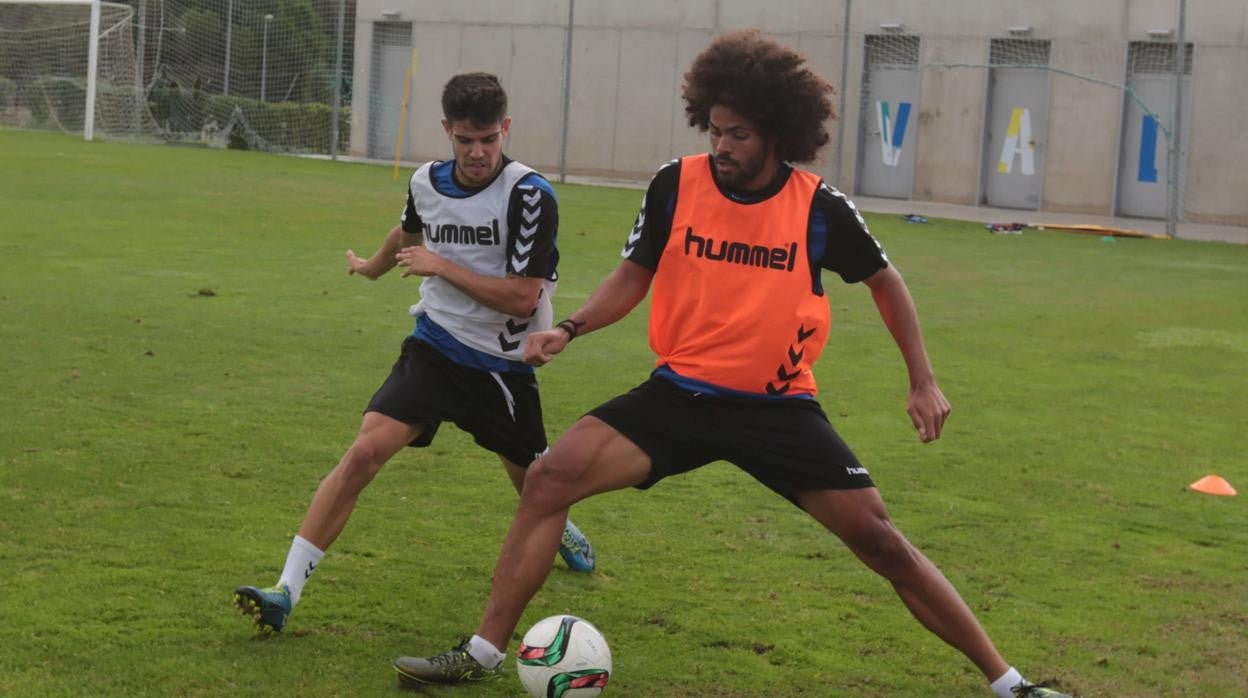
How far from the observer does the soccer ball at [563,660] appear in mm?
4840

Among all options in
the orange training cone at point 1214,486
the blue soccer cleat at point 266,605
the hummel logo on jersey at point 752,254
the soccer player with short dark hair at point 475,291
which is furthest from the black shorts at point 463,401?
the orange training cone at point 1214,486

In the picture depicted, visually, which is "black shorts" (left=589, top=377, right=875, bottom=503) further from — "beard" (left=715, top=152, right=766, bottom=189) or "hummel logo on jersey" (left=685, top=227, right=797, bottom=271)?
"beard" (left=715, top=152, right=766, bottom=189)

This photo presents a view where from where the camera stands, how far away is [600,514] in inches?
289

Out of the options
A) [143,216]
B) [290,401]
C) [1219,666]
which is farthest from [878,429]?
[143,216]

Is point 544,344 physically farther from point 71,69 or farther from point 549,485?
point 71,69

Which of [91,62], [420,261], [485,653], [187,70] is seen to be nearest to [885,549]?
[485,653]

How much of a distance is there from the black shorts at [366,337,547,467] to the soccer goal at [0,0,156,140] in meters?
33.7

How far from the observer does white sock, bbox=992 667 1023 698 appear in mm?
4906

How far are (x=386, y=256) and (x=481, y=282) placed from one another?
2.45 feet

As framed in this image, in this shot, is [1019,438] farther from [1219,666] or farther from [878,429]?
[1219,666]

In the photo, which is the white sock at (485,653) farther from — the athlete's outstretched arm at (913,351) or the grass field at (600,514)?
the athlete's outstretched arm at (913,351)

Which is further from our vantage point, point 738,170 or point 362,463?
point 362,463

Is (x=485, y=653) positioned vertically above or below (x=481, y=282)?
below

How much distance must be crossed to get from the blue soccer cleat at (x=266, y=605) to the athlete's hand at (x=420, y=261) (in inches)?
45.7
